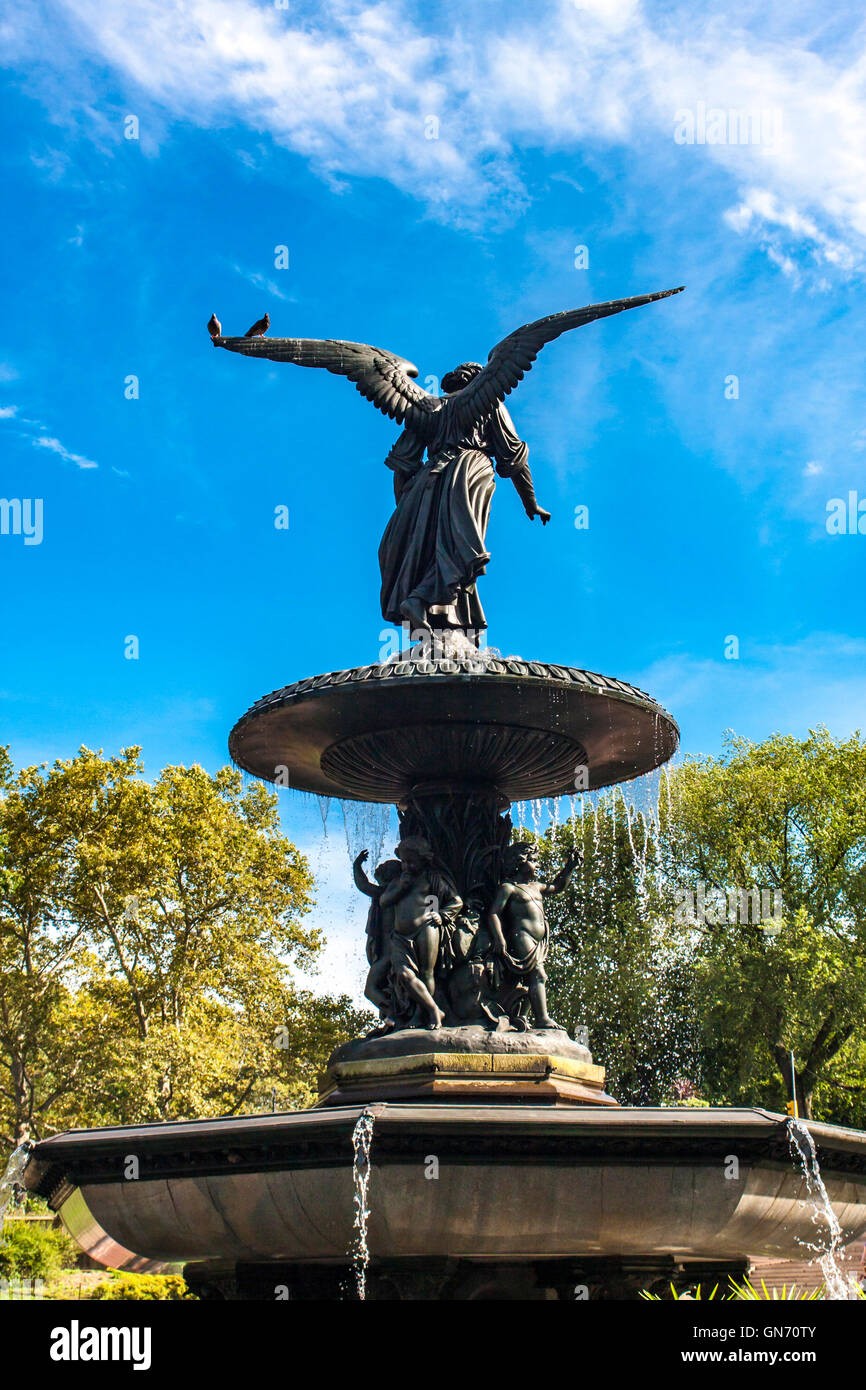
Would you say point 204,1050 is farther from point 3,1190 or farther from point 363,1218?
point 363,1218

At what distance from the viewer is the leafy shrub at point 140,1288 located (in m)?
19.7

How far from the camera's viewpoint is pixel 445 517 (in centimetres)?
1005

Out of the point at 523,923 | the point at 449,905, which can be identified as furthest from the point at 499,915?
the point at 449,905

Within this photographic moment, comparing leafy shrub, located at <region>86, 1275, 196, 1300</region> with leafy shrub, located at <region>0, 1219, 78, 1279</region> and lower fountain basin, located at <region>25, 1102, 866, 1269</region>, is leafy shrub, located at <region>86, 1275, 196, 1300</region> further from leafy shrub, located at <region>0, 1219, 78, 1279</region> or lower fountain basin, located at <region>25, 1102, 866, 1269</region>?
lower fountain basin, located at <region>25, 1102, 866, 1269</region>

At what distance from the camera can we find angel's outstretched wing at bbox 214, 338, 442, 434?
31.7 feet

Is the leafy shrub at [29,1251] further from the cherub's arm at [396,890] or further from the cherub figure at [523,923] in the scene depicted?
the cherub figure at [523,923]

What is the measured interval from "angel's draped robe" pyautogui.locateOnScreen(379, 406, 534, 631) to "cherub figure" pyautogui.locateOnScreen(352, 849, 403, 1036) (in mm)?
2009

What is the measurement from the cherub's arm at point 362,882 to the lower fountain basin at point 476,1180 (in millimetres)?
2503

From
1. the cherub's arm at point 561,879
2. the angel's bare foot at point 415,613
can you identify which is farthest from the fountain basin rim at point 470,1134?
the angel's bare foot at point 415,613

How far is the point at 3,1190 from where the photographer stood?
785 cm

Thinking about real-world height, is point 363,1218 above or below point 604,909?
below

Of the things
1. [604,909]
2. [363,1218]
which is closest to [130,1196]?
[363,1218]

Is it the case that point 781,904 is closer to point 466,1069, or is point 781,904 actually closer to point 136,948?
point 136,948
